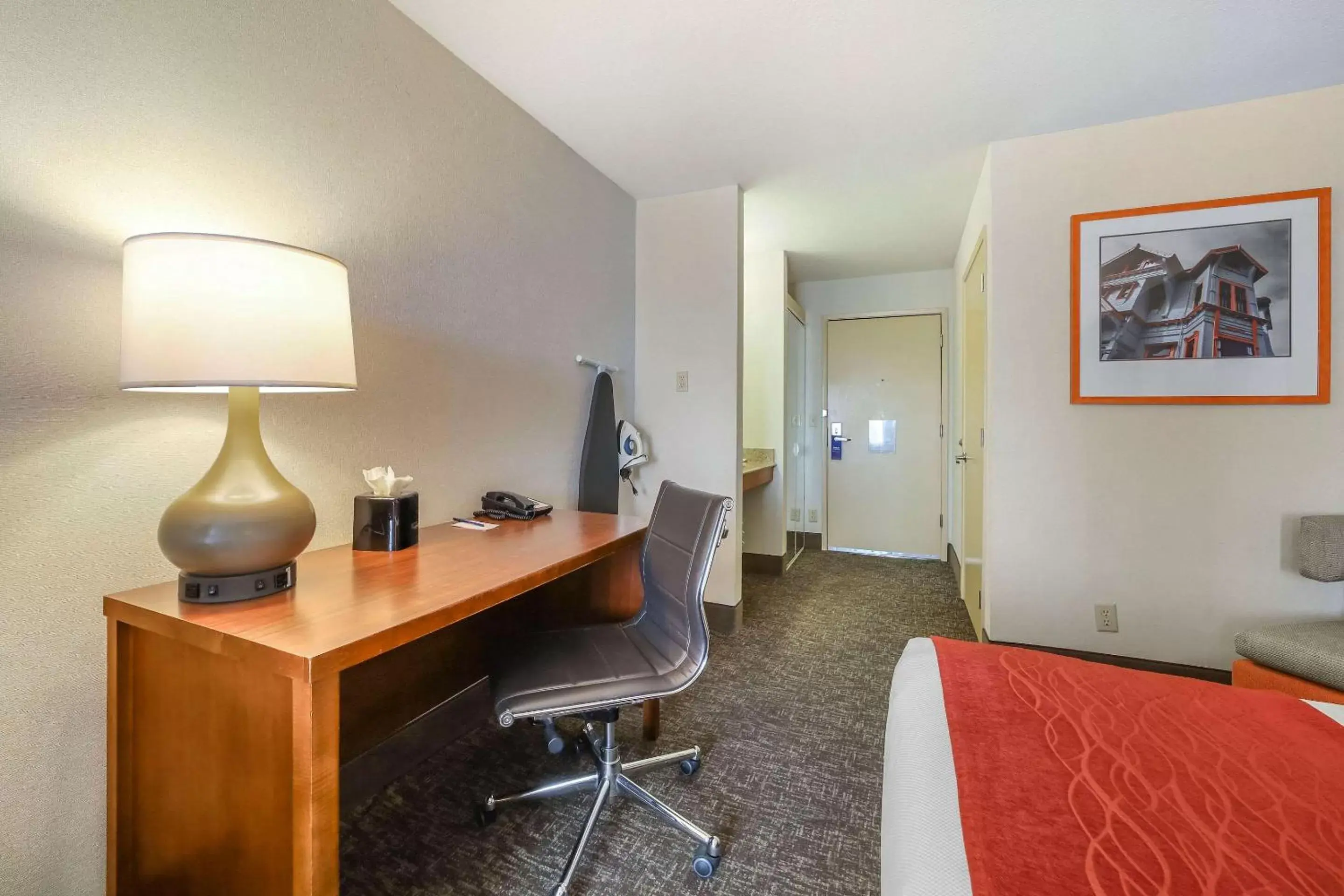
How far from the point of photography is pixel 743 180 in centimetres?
276

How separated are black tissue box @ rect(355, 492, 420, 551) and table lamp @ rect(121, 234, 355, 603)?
31 cm

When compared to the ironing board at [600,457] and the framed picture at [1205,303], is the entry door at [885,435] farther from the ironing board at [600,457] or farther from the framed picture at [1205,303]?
the ironing board at [600,457]

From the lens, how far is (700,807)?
152 cm

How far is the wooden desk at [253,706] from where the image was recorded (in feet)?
2.59

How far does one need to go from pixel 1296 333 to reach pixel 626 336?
270 centimetres

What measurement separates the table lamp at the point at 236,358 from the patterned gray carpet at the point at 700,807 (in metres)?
0.84

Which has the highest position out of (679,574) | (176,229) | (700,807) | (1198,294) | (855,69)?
(855,69)

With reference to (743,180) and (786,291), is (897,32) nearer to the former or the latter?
(743,180)

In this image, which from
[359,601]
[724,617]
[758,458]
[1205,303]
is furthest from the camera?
[758,458]

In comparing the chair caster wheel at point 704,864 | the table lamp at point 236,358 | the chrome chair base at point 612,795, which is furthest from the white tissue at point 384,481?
the chair caster wheel at point 704,864

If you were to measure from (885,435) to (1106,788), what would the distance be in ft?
13.1

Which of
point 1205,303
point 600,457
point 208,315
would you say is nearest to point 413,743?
point 600,457

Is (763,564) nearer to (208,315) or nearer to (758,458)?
(758,458)

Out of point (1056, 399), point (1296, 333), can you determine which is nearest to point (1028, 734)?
point (1056, 399)
